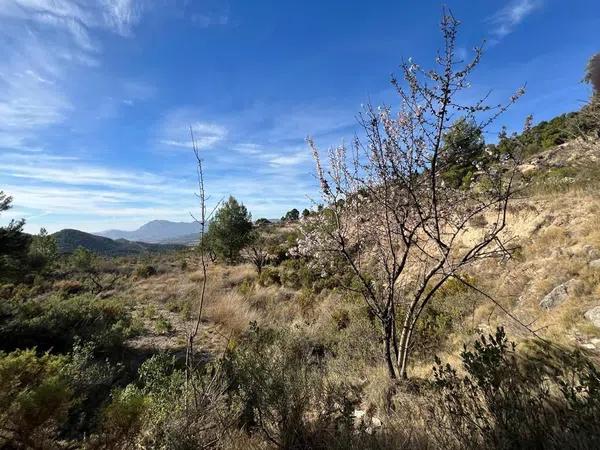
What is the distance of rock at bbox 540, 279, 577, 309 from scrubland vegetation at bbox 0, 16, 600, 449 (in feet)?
0.13

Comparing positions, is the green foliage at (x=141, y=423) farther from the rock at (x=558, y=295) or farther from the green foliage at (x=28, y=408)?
the rock at (x=558, y=295)

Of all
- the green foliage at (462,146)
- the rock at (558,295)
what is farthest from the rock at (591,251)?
the green foliage at (462,146)

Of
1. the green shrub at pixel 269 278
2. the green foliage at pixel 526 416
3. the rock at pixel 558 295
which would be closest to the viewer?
the green foliage at pixel 526 416

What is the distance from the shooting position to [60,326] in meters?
8.73

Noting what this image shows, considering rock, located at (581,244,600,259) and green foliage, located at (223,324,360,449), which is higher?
rock, located at (581,244,600,259)

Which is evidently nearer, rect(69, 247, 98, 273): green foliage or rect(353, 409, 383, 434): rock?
rect(353, 409, 383, 434): rock

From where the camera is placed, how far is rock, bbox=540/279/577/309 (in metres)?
5.91

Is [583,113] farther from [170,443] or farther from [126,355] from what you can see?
[126,355]

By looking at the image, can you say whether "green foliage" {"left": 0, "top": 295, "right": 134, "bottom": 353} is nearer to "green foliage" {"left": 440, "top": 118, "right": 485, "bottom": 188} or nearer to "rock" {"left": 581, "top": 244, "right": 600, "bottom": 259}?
"green foliage" {"left": 440, "top": 118, "right": 485, "bottom": 188}

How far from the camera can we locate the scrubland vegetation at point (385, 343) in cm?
260

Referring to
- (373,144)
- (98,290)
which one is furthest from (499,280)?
(98,290)

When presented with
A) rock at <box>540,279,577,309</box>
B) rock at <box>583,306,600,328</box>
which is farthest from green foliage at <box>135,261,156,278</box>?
rock at <box>583,306,600,328</box>

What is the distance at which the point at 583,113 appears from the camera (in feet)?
28.8

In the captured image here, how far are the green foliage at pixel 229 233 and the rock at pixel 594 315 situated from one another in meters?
22.2
